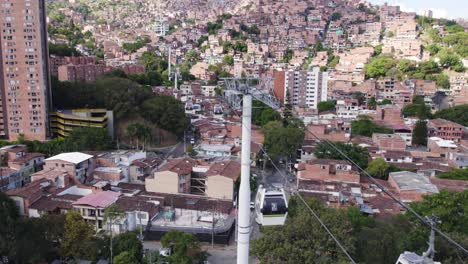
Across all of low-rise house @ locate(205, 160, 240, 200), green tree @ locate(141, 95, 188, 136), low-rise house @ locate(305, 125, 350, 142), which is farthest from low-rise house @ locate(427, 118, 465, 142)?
green tree @ locate(141, 95, 188, 136)

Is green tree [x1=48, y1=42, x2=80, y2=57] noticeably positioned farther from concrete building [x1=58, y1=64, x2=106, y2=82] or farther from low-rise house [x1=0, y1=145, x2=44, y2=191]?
low-rise house [x1=0, y1=145, x2=44, y2=191]

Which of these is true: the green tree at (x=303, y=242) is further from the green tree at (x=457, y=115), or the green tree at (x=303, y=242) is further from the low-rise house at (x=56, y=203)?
the green tree at (x=457, y=115)

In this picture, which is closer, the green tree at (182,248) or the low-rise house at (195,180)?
the green tree at (182,248)

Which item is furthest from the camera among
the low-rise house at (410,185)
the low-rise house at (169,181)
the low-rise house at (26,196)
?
the low-rise house at (169,181)

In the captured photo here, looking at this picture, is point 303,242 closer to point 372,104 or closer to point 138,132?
point 138,132

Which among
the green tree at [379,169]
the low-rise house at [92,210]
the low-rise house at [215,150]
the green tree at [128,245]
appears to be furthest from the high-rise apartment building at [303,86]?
the green tree at [128,245]

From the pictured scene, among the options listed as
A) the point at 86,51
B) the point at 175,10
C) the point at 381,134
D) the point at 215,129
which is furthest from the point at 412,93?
the point at 175,10
